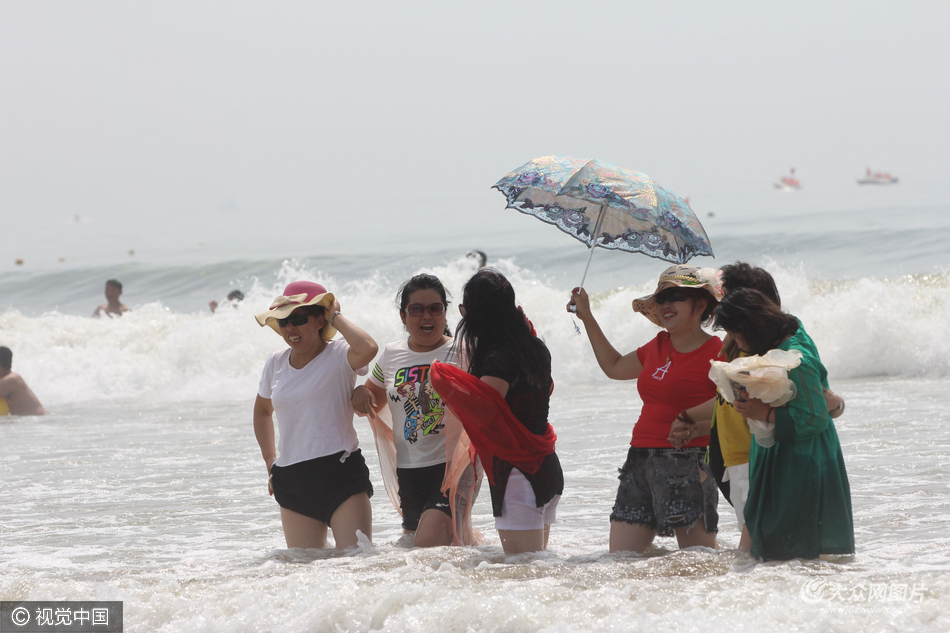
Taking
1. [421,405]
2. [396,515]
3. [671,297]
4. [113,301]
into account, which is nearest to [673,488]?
[671,297]

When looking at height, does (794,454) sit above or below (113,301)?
below

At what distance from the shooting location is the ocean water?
385 centimetres

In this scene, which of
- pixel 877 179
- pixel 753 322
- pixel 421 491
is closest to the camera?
pixel 753 322

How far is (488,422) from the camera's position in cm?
411

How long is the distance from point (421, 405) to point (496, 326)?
27.2 inches

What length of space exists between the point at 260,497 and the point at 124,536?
1335 mm

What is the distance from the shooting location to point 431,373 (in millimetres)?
4129

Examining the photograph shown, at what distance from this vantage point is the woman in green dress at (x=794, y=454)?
3.69 m

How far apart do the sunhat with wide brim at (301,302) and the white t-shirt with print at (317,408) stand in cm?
16

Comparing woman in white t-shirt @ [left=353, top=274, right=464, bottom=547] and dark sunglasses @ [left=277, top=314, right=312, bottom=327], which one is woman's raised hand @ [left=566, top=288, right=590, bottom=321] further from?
dark sunglasses @ [left=277, top=314, right=312, bottom=327]

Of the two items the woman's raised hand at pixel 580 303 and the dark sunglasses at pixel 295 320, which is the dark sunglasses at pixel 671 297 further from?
the dark sunglasses at pixel 295 320

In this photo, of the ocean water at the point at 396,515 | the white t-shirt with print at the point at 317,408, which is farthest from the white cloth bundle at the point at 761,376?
the white t-shirt with print at the point at 317,408

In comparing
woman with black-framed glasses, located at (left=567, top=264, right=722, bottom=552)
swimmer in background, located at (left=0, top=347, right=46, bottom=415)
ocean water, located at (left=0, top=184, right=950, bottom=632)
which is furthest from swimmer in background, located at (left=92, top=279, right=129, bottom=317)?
woman with black-framed glasses, located at (left=567, top=264, right=722, bottom=552)

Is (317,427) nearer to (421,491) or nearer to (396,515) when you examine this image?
(421,491)
